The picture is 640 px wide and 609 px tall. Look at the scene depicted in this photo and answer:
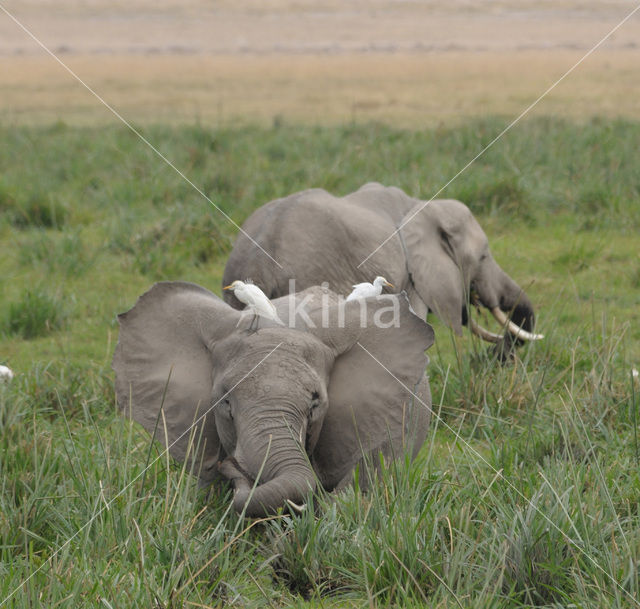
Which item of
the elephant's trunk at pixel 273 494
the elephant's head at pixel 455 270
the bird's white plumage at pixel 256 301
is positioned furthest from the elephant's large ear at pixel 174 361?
the elephant's head at pixel 455 270

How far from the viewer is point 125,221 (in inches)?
392

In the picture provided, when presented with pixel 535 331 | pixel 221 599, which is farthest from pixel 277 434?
pixel 535 331

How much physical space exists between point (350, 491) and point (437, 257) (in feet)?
8.81

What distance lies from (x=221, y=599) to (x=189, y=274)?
17.3 ft

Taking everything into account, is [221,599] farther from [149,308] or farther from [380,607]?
[149,308]

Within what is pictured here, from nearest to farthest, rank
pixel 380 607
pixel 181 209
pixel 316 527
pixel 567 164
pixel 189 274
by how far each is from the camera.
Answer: pixel 380 607 < pixel 316 527 < pixel 189 274 < pixel 181 209 < pixel 567 164

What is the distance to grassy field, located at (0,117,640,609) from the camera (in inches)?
139

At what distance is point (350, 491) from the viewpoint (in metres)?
4.00

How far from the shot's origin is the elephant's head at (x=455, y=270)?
6281 millimetres

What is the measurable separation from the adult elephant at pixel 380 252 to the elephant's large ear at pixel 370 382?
1073 millimetres

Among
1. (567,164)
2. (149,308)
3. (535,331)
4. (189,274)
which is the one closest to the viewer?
(149,308)

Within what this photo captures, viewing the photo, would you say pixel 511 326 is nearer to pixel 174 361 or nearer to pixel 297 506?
pixel 174 361

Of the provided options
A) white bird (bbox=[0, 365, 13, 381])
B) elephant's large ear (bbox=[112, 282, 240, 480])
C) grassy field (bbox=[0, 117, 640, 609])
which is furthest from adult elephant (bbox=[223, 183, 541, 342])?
white bird (bbox=[0, 365, 13, 381])

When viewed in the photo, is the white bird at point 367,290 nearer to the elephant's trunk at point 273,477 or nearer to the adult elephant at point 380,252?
the adult elephant at point 380,252
